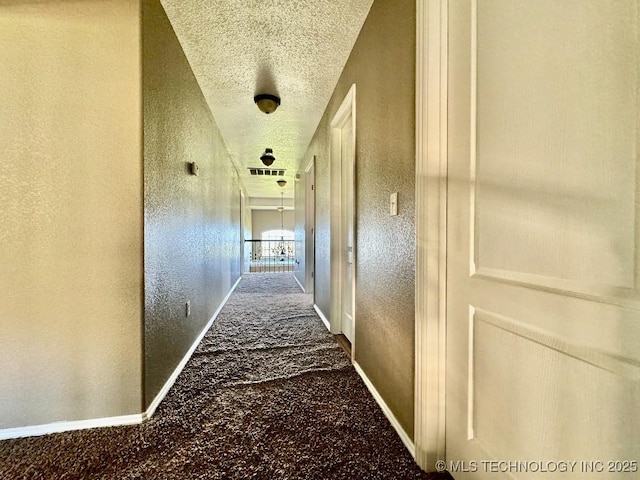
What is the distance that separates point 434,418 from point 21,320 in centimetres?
195

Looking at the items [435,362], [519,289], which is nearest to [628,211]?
[519,289]

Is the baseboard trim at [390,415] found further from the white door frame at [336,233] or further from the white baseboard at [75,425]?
the white baseboard at [75,425]

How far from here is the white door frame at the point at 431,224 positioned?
1.17m

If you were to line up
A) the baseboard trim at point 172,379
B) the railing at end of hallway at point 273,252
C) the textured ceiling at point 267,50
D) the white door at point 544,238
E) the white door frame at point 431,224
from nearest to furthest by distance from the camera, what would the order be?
Result: the white door at point 544,238
the white door frame at point 431,224
the baseboard trim at point 172,379
the textured ceiling at point 267,50
the railing at end of hallway at point 273,252

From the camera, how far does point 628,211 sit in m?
0.62

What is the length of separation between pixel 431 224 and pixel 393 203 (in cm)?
34

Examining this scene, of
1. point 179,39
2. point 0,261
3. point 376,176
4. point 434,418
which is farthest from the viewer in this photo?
point 179,39

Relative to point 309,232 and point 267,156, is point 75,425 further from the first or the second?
point 267,156

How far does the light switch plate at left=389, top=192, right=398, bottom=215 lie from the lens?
1.48 m

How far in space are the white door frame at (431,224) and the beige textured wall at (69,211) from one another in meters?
1.35

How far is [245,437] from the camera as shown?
4.60 feet

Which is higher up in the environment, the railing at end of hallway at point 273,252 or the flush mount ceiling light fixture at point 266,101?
the flush mount ceiling light fixture at point 266,101

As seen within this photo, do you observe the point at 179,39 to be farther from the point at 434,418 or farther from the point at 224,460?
the point at 434,418

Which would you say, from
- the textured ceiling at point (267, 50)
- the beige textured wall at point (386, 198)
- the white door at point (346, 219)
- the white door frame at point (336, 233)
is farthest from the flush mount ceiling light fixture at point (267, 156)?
the beige textured wall at point (386, 198)
